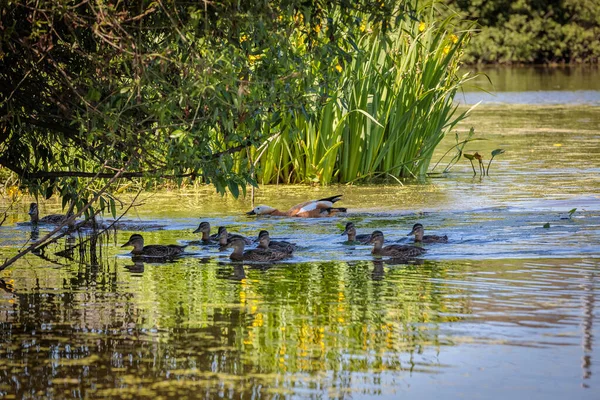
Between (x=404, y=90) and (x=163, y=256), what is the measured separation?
18.7ft

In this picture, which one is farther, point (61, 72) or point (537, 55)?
point (537, 55)

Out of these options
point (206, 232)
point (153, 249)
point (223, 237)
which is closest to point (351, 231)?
point (223, 237)

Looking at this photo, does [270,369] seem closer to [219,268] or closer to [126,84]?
[126,84]

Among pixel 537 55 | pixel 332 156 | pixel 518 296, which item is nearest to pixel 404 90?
pixel 332 156

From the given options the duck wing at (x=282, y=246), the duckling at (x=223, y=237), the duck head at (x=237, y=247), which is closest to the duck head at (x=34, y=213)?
the duckling at (x=223, y=237)

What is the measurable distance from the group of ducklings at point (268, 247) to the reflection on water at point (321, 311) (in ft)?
0.42

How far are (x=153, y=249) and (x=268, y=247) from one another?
1.00 meters

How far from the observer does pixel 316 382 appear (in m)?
6.33

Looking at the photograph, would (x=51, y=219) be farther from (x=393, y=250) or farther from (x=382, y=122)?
(x=382, y=122)

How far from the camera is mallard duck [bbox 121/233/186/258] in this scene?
10.7m

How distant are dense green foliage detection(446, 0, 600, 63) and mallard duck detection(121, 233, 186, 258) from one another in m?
49.5

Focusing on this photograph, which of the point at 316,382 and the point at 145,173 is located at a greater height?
the point at 145,173

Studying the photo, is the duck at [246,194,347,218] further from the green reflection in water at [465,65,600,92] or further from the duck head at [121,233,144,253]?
the green reflection in water at [465,65,600,92]

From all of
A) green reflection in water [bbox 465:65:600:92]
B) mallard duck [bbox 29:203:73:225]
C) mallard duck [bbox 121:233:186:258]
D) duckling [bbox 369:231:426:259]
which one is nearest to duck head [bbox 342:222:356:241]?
duckling [bbox 369:231:426:259]
